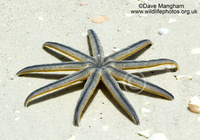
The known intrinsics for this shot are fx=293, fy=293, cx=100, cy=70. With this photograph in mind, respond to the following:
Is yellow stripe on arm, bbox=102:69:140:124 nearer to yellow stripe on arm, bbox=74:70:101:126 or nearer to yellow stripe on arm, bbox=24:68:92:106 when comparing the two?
yellow stripe on arm, bbox=74:70:101:126

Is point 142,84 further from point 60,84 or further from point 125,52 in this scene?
point 60,84

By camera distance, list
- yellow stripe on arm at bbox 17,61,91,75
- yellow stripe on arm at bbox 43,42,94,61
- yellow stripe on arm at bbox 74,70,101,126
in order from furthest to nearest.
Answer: yellow stripe on arm at bbox 43,42,94,61 < yellow stripe on arm at bbox 17,61,91,75 < yellow stripe on arm at bbox 74,70,101,126

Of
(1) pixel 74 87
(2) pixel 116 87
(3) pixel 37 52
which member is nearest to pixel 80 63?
(1) pixel 74 87

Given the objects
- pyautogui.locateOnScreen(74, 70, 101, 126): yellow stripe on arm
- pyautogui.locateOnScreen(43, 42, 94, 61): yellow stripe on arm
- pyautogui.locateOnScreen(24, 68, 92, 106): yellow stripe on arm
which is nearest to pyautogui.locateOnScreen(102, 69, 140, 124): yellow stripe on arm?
pyautogui.locateOnScreen(74, 70, 101, 126): yellow stripe on arm

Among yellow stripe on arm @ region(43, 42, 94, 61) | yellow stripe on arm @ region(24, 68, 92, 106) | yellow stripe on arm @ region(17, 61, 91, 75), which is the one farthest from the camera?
yellow stripe on arm @ region(43, 42, 94, 61)

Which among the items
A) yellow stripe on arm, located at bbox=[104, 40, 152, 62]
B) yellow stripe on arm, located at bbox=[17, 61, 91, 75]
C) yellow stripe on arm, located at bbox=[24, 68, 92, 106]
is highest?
yellow stripe on arm, located at bbox=[17, 61, 91, 75]

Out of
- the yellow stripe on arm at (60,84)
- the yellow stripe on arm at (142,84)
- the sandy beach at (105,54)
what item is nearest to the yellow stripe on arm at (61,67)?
the yellow stripe on arm at (60,84)

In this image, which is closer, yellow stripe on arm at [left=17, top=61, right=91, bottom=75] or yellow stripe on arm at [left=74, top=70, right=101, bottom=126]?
yellow stripe on arm at [left=74, top=70, right=101, bottom=126]

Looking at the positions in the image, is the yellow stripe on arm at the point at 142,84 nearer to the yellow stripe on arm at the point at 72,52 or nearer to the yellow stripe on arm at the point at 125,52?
the yellow stripe on arm at the point at 125,52
